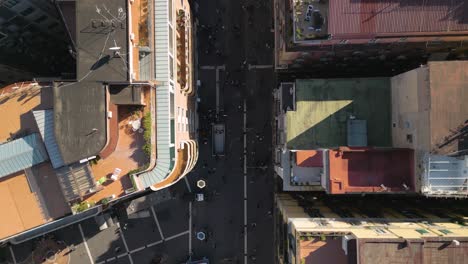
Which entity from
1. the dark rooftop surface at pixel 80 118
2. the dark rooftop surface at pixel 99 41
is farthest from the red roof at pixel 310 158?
the dark rooftop surface at pixel 80 118

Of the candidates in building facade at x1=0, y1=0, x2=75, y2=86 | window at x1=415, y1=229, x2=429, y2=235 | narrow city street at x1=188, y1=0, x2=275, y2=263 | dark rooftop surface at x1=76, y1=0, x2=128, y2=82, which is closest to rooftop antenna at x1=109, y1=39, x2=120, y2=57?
dark rooftop surface at x1=76, y1=0, x2=128, y2=82

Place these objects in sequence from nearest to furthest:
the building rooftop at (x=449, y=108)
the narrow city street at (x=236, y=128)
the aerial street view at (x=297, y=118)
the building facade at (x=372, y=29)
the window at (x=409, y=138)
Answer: the aerial street view at (x=297, y=118) < the building rooftop at (x=449, y=108) < the building facade at (x=372, y=29) < the window at (x=409, y=138) < the narrow city street at (x=236, y=128)

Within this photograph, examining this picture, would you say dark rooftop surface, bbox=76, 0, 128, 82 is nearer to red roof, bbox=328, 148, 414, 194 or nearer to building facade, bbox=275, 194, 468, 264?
red roof, bbox=328, 148, 414, 194

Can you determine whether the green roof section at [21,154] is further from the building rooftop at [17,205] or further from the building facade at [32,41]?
the building facade at [32,41]

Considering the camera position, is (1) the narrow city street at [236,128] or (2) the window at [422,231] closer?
(2) the window at [422,231]

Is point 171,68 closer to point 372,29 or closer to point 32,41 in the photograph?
point 372,29

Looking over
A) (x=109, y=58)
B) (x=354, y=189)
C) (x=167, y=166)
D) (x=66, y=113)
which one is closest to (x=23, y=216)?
(x=66, y=113)

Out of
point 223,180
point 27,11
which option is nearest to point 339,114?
point 223,180
